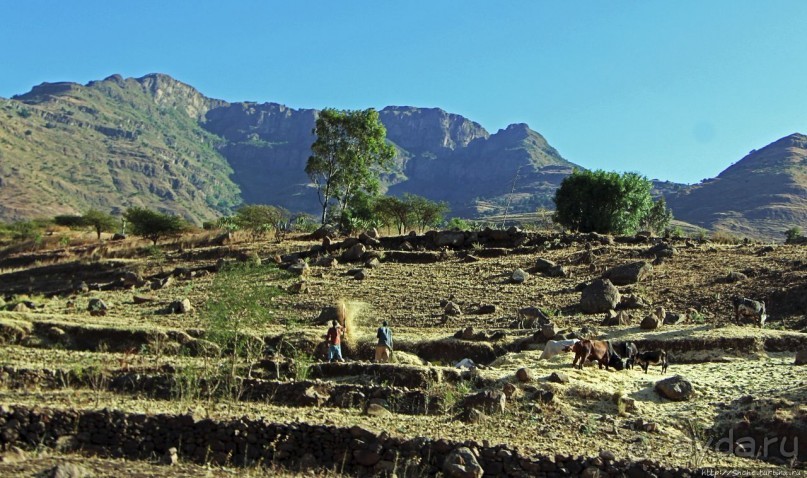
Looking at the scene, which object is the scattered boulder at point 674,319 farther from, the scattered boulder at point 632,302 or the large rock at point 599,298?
the large rock at point 599,298

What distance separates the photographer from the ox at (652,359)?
576 inches

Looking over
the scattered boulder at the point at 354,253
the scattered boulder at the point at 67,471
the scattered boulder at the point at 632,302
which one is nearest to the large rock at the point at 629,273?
the scattered boulder at the point at 632,302

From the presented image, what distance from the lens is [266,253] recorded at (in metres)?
30.9

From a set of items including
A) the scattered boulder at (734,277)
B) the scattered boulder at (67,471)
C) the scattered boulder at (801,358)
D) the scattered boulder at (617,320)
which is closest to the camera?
the scattered boulder at (67,471)

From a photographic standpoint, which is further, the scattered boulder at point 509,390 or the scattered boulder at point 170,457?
the scattered boulder at point 509,390

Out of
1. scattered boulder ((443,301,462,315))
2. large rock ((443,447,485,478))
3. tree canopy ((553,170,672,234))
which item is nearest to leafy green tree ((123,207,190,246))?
tree canopy ((553,170,672,234))

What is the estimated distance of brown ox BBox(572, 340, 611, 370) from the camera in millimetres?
14336

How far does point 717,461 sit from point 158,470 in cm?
749

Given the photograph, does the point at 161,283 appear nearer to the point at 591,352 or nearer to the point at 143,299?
the point at 143,299

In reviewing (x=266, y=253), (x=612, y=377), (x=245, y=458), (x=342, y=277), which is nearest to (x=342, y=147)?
(x=266, y=253)

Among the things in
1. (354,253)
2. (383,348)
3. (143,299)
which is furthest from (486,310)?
(143,299)

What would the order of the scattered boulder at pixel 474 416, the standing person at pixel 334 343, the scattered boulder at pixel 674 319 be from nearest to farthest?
the scattered boulder at pixel 474 416, the standing person at pixel 334 343, the scattered boulder at pixel 674 319

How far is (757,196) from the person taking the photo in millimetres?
131375

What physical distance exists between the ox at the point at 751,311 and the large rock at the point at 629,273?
15.6 ft
